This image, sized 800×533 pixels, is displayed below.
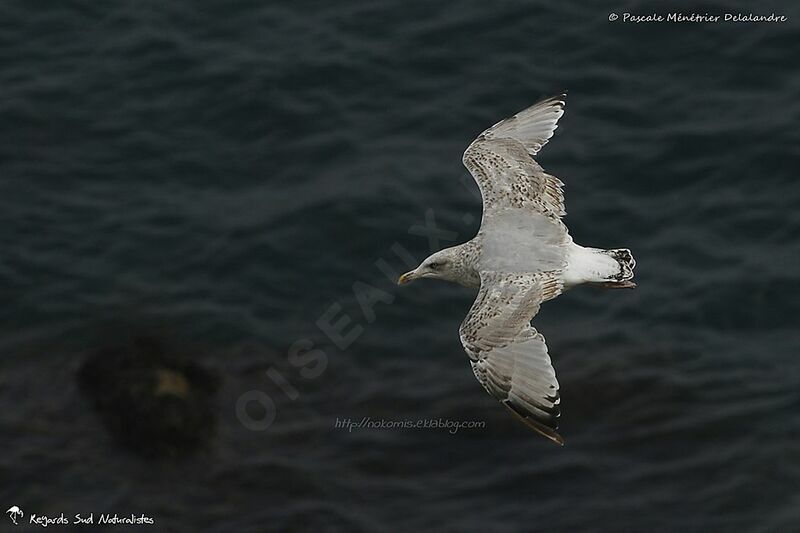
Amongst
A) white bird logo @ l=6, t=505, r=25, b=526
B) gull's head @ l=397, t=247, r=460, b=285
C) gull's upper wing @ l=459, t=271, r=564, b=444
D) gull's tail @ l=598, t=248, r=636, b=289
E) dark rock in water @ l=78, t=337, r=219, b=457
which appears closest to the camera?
gull's upper wing @ l=459, t=271, r=564, b=444

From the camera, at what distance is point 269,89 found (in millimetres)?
18484

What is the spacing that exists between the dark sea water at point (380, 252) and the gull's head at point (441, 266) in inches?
122

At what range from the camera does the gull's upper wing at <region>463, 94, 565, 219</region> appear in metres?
12.6

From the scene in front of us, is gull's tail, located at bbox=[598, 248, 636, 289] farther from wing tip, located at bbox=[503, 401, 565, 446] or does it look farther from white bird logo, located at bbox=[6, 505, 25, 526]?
white bird logo, located at bbox=[6, 505, 25, 526]

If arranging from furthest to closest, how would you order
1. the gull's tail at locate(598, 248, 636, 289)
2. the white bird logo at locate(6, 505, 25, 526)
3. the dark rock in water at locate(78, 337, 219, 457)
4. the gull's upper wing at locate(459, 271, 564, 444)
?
1. the dark rock in water at locate(78, 337, 219, 457)
2. the white bird logo at locate(6, 505, 25, 526)
3. the gull's tail at locate(598, 248, 636, 289)
4. the gull's upper wing at locate(459, 271, 564, 444)

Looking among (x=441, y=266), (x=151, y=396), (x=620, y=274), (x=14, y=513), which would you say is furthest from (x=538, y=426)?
(x=14, y=513)

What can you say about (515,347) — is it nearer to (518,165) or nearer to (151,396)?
(518,165)

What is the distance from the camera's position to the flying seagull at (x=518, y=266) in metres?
10.6

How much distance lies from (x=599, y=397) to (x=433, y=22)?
6745mm

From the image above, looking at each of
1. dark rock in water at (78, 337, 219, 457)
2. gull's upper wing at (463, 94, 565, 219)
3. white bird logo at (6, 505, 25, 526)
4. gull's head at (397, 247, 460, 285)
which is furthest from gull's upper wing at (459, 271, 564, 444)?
white bird logo at (6, 505, 25, 526)

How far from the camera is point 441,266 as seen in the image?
1215cm

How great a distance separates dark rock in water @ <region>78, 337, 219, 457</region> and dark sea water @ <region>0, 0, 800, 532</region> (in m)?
0.17

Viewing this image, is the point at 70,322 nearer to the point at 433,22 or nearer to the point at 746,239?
the point at 433,22

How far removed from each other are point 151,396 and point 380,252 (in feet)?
12.1
